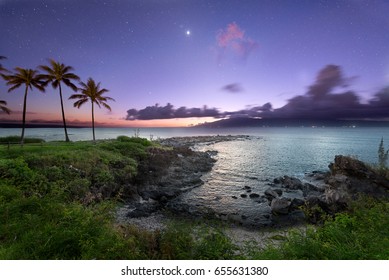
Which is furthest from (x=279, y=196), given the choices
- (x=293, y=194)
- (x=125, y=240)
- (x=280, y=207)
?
(x=125, y=240)

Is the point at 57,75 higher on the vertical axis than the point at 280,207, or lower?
higher

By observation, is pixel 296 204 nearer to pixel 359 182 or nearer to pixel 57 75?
pixel 359 182

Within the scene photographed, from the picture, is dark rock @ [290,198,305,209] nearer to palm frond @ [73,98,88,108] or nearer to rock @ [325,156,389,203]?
rock @ [325,156,389,203]

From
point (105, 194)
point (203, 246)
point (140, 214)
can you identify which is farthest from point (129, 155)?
point (203, 246)

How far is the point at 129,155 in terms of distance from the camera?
20094 mm

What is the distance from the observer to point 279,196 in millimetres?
15641

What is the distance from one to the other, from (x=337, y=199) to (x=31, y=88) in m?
15.4

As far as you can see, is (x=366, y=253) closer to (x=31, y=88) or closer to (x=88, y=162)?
(x=31, y=88)

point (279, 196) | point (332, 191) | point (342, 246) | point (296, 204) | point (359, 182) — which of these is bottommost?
point (279, 196)

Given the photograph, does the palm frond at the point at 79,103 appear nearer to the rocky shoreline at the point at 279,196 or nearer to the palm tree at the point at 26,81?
the palm tree at the point at 26,81

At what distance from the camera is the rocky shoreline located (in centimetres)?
1146

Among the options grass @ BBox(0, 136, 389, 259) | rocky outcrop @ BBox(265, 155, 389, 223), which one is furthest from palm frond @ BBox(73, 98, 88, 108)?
rocky outcrop @ BBox(265, 155, 389, 223)
